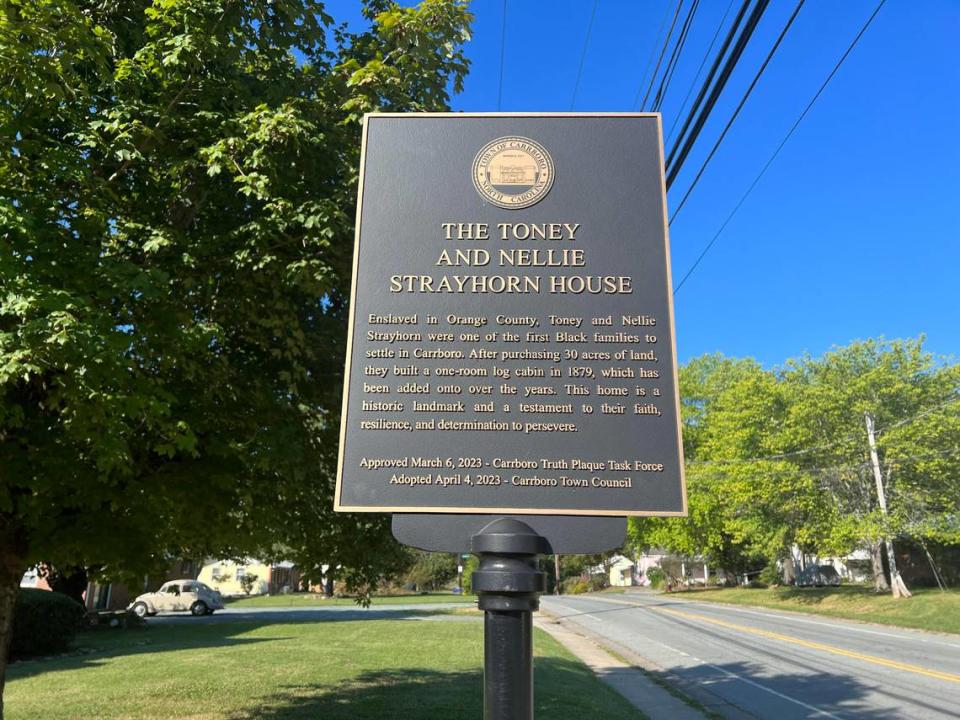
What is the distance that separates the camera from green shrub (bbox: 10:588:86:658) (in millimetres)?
18125

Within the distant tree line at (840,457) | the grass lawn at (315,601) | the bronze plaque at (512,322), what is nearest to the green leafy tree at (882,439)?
the distant tree line at (840,457)

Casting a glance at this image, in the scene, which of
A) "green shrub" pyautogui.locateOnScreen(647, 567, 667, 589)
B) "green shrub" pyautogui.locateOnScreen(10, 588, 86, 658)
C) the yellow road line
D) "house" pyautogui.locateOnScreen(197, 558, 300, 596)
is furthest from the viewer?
"green shrub" pyautogui.locateOnScreen(647, 567, 667, 589)

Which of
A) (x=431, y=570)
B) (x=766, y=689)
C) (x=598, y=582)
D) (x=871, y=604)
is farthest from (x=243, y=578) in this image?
(x=766, y=689)

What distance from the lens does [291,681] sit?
12539 mm

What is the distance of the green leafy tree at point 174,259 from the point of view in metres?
5.11

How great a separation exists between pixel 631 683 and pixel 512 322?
37.9 ft

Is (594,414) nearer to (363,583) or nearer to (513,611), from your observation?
(513,611)

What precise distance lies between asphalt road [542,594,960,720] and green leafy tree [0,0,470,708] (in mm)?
7845

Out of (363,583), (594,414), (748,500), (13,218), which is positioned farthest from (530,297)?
(748,500)

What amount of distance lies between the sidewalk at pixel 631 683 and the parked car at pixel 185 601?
70.5 feet

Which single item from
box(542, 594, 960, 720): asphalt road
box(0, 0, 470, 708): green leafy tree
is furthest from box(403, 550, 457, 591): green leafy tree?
box(0, 0, 470, 708): green leafy tree

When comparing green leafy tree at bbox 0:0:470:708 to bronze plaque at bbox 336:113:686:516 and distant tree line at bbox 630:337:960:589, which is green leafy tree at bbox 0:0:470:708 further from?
distant tree line at bbox 630:337:960:589

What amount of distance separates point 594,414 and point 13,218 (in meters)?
4.06

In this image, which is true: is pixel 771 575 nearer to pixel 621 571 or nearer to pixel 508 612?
pixel 621 571
